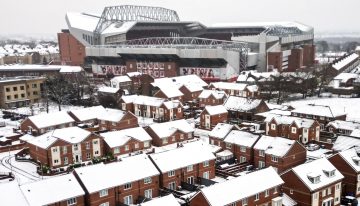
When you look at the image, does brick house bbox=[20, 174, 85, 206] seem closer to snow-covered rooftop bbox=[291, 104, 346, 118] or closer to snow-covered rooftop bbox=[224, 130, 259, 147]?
snow-covered rooftop bbox=[224, 130, 259, 147]

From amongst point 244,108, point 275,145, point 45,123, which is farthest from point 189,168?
point 45,123

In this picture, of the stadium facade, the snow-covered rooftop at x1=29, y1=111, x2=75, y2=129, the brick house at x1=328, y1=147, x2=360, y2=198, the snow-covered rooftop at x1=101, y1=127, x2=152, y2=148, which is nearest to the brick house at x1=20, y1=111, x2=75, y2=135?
the snow-covered rooftop at x1=29, y1=111, x2=75, y2=129

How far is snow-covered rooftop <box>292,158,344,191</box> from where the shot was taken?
2802cm

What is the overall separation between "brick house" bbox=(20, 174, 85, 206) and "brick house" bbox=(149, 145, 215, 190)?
6.79 m

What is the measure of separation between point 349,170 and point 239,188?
10148mm

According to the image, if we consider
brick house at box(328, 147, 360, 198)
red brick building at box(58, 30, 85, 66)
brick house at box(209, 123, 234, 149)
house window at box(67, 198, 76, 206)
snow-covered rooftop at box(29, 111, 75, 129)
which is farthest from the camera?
red brick building at box(58, 30, 85, 66)

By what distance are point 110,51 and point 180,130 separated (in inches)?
2152

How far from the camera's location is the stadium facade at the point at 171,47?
85625 mm

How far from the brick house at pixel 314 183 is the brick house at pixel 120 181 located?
1006 centimetres

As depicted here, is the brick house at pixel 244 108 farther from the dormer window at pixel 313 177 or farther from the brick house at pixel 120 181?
the dormer window at pixel 313 177

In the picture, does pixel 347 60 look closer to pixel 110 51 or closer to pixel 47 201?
pixel 110 51

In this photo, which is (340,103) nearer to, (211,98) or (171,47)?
(211,98)

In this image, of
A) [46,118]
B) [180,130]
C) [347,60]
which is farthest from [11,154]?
[347,60]

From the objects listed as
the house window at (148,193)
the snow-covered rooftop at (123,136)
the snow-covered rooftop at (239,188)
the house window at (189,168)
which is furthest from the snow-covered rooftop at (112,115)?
the snow-covered rooftop at (239,188)
